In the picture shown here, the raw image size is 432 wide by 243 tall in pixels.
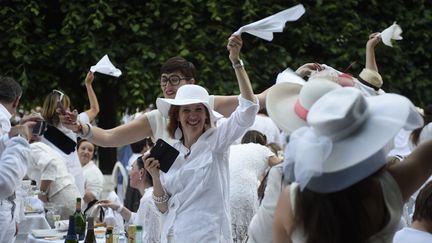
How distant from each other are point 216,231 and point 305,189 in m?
2.22

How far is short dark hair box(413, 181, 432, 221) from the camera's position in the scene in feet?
12.1

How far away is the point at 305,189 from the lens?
254cm

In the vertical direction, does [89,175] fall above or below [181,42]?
below

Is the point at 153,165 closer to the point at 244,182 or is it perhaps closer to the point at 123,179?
the point at 244,182

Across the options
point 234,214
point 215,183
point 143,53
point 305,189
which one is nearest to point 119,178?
point 143,53

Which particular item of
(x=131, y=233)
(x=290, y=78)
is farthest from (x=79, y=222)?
(x=290, y=78)

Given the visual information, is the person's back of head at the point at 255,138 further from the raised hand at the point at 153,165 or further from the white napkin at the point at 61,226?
the raised hand at the point at 153,165

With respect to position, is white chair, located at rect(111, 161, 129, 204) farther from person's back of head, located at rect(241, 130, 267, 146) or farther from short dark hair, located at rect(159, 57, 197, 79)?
short dark hair, located at rect(159, 57, 197, 79)

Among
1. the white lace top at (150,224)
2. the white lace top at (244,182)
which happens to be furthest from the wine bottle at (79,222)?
the white lace top at (244,182)

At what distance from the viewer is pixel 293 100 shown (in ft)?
9.61

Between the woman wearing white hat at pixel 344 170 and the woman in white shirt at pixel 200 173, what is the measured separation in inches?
80.9

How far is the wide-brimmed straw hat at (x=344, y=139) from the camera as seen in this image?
2.46 m

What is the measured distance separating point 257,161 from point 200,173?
154cm

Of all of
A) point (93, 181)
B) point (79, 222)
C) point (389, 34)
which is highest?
point (389, 34)
